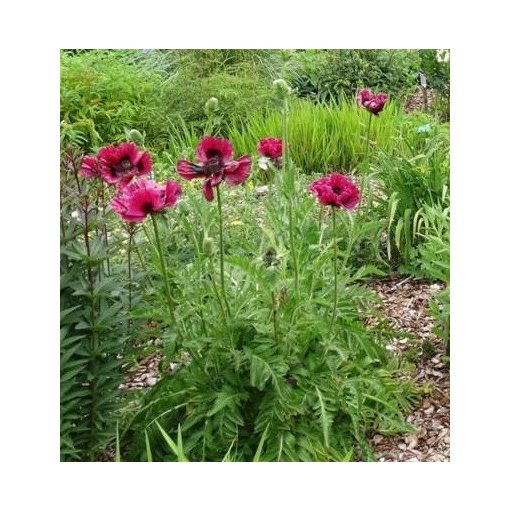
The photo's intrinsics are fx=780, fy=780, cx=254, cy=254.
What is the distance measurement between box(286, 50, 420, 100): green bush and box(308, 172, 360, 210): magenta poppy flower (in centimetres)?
231

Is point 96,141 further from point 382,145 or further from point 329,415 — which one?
point 329,415

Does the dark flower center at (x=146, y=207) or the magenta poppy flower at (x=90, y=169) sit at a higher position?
the magenta poppy flower at (x=90, y=169)

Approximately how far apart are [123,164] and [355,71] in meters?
2.61

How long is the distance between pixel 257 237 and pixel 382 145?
1.02 meters

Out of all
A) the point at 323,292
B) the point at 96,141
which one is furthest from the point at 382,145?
the point at 323,292

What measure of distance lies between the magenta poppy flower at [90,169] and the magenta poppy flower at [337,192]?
22.6 inches

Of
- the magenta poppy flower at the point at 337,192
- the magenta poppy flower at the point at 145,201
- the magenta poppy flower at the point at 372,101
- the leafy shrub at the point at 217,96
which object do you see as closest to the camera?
the magenta poppy flower at the point at 145,201

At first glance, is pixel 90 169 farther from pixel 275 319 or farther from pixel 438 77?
pixel 438 77

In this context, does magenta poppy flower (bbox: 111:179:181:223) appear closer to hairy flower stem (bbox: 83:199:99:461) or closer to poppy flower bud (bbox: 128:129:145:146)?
hairy flower stem (bbox: 83:199:99:461)

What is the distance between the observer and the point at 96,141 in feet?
12.6

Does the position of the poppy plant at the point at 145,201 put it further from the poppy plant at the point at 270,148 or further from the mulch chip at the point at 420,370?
the mulch chip at the point at 420,370

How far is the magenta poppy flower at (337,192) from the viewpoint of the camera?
1770mm

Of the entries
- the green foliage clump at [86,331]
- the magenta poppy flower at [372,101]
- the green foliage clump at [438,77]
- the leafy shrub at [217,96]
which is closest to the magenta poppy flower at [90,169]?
the green foliage clump at [86,331]

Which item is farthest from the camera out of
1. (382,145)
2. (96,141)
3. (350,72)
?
(350,72)
